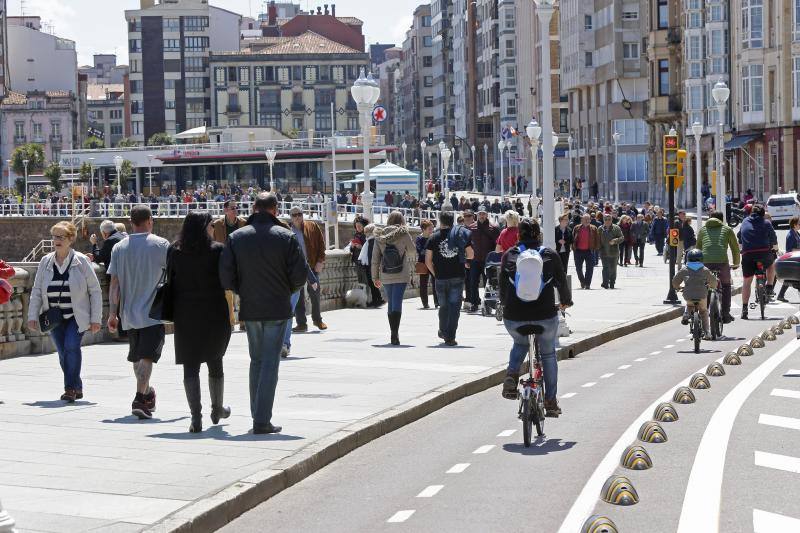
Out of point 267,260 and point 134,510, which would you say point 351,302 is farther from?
point 134,510

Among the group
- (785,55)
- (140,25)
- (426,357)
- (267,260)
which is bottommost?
(426,357)

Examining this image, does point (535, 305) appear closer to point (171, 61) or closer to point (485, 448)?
point (485, 448)

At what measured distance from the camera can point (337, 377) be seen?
651 inches

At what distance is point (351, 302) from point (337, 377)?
12.5 meters

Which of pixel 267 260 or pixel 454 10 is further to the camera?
pixel 454 10

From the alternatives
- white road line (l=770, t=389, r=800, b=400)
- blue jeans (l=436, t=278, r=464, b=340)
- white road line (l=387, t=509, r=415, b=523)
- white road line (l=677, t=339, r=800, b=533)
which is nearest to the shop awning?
blue jeans (l=436, t=278, r=464, b=340)

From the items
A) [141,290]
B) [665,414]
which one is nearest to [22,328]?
[141,290]

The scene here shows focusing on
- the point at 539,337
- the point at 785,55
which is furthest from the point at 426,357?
the point at 785,55

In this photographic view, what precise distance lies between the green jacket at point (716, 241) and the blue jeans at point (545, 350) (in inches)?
447

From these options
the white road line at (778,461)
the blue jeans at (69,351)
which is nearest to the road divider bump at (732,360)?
the white road line at (778,461)

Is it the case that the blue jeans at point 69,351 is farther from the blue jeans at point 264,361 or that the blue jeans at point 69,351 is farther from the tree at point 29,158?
the tree at point 29,158

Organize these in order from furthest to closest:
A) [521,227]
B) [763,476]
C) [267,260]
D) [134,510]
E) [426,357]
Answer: [426,357] → [521,227] → [267,260] → [763,476] → [134,510]

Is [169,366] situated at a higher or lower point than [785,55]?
lower

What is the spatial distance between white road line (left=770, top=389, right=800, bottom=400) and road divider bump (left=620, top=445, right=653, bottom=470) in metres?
4.36
